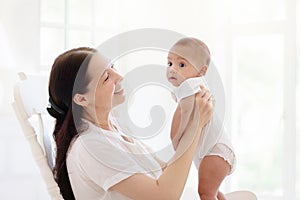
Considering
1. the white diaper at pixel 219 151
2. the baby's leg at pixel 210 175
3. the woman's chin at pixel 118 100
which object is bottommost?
the baby's leg at pixel 210 175

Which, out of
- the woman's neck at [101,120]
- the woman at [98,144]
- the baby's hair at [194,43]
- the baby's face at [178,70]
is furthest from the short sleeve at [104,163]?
→ the baby's hair at [194,43]

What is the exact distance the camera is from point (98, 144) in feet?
4.23

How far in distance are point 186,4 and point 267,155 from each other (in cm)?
114

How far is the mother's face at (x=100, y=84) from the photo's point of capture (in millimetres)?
1322

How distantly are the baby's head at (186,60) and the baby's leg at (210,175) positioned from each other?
27 centimetres

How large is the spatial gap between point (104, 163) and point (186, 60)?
1.37ft

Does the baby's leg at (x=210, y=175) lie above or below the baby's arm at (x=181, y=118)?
below

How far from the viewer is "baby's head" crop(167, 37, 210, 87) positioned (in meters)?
1.41

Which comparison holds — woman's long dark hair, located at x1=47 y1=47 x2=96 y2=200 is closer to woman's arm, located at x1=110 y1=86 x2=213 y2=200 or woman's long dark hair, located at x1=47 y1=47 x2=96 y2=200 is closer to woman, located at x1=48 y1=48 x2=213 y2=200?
woman, located at x1=48 y1=48 x2=213 y2=200

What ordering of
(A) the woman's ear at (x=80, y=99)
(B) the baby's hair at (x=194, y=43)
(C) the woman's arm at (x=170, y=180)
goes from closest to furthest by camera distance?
1. (C) the woman's arm at (x=170, y=180)
2. (A) the woman's ear at (x=80, y=99)
3. (B) the baby's hair at (x=194, y=43)

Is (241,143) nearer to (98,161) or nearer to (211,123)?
(211,123)

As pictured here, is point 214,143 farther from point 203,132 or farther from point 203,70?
point 203,70

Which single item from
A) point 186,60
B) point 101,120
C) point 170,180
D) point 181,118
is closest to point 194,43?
point 186,60

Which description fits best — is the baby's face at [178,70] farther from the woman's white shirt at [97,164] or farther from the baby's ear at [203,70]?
the woman's white shirt at [97,164]
